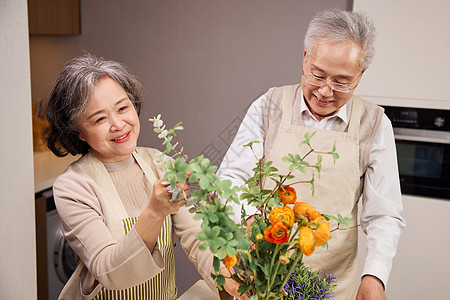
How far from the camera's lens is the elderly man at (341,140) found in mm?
1471

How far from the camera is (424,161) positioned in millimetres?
2510

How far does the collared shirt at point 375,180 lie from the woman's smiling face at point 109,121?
1.30 ft

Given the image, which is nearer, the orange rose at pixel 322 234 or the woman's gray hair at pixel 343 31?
the orange rose at pixel 322 234

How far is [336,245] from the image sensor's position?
1667 mm

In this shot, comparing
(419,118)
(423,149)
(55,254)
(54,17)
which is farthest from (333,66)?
(54,17)

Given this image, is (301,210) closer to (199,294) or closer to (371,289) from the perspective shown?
(371,289)

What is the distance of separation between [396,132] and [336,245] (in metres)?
1.08

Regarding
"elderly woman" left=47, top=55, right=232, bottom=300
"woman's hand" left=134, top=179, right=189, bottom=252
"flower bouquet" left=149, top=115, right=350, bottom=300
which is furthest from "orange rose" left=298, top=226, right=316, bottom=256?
"elderly woman" left=47, top=55, right=232, bottom=300

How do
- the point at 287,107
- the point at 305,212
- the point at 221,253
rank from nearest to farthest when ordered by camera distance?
the point at 221,253 < the point at 305,212 < the point at 287,107

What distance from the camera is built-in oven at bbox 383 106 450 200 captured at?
7.98ft

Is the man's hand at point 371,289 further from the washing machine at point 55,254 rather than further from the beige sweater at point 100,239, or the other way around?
the washing machine at point 55,254

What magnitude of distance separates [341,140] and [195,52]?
1.73 m

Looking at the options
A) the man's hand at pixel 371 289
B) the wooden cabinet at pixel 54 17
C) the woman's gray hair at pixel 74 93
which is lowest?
the man's hand at pixel 371 289

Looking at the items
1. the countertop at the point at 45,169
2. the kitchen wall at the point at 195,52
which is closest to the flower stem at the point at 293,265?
the countertop at the point at 45,169
